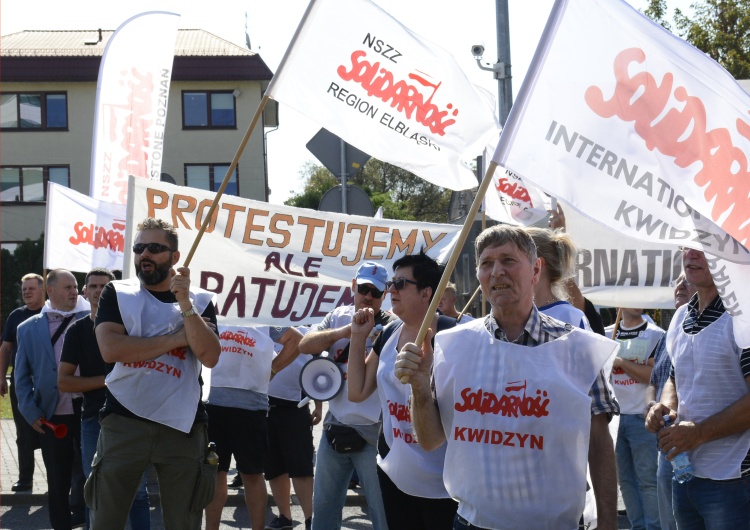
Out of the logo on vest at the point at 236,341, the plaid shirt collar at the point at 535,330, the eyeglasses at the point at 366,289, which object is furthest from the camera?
the logo on vest at the point at 236,341

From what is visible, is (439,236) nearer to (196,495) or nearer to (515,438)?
(196,495)

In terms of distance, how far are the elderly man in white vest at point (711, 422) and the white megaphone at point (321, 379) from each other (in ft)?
7.62

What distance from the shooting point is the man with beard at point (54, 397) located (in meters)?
7.97

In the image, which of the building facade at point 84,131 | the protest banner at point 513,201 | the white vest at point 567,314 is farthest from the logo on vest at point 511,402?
the building facade at point 84,131

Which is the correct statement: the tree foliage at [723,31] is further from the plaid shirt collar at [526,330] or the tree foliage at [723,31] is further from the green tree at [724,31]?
the plaid shirt collar at [526,330]

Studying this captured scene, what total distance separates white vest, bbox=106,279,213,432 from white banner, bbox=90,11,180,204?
14.5ft

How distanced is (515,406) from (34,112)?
4354 cm

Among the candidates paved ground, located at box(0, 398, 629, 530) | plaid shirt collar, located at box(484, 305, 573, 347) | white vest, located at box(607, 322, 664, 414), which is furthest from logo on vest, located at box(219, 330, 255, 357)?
plaid shirt collar, located at box(484, 305, 573, 347)

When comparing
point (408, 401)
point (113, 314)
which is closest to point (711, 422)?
point (408, 401)

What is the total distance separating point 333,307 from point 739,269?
3695 mm

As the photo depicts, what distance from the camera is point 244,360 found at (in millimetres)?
8023

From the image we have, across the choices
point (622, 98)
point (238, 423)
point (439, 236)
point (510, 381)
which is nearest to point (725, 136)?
point (622, 98)

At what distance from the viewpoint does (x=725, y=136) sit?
4.31 m

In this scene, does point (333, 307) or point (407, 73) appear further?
point (333, 307)
